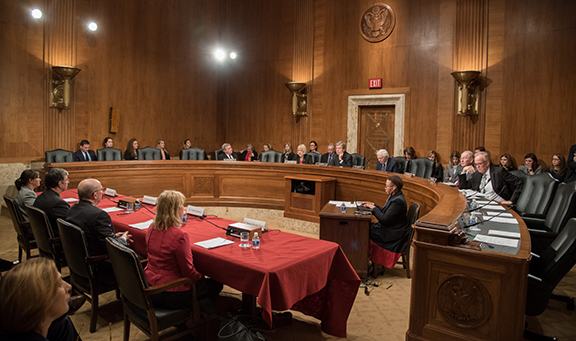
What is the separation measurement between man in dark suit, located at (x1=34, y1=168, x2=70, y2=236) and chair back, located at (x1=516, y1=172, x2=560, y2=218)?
15.7ft

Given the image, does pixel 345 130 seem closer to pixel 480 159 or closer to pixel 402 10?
pixel 402 10

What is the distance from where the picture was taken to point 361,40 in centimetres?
957

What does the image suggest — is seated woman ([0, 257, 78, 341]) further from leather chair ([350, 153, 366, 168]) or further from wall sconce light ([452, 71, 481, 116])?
wall sconce light ([452, 71, 481, 116])

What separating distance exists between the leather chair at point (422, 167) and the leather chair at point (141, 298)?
5.75m

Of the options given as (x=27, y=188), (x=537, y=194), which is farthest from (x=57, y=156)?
(x=537, y=194)

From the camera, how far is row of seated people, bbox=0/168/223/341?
141cm

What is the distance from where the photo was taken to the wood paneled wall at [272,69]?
25.7 feet

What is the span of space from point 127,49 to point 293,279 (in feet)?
28.7

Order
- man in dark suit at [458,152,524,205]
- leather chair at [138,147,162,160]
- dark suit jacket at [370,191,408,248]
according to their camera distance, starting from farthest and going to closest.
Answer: leather chair at [138,147,162,160]
man in dark suit at [458,152,524,205]
dark suit jacket at [370,191,408,248]

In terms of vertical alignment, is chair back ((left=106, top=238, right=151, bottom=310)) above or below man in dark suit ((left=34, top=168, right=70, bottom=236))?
below

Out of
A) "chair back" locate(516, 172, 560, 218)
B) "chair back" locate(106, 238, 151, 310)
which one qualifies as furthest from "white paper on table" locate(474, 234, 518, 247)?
"chair back" locate(106, 238, 151, 310)

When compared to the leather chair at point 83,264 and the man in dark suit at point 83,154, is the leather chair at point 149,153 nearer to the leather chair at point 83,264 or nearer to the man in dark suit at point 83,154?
the man in dark suit at point 83,154

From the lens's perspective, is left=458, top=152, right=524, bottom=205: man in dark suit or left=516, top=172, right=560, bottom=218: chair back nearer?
left=516, top=172, right=560, bottom=218: chair back

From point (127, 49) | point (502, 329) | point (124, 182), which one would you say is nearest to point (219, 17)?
point (127, 49)
